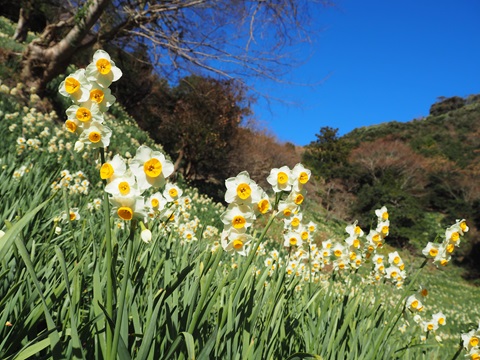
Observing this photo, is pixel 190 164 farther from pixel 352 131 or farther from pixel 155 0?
pixel 352 131

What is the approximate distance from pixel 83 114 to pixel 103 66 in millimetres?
135

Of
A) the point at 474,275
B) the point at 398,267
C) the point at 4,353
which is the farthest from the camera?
the point at 474,275

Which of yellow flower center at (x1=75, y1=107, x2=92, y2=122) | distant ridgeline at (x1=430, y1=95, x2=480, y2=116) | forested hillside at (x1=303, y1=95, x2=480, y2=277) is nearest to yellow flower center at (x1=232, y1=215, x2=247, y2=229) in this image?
yellow flower center at (x1=75, y1=107, x2=92, y2=122)

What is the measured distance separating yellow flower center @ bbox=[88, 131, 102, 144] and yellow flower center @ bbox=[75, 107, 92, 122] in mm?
42

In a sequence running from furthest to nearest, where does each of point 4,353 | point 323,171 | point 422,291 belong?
1. point 323,171
2. point 422,291
3. point 4,353

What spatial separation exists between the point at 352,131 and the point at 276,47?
44.2 meters

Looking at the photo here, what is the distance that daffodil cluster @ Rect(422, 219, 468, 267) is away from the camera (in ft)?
4.94

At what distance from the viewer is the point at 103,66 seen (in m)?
0.80

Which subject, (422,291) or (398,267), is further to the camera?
(398,267)

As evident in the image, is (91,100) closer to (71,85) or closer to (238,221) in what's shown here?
(71,85)

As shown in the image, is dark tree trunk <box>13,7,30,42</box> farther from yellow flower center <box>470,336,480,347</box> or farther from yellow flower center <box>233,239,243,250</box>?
yellow flower center <box>470,336,480,347</box>

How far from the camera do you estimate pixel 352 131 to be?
4725 cm

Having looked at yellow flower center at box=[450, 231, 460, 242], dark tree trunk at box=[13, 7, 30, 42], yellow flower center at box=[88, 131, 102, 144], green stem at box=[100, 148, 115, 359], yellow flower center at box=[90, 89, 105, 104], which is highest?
dark tree trunk at box=[13, 7, 30, 42]

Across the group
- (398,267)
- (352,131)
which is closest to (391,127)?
(352,131)
